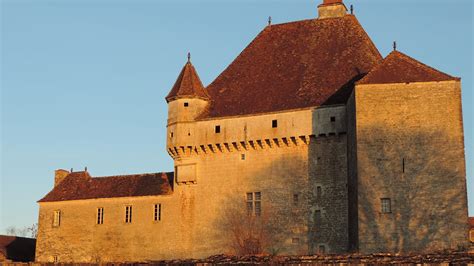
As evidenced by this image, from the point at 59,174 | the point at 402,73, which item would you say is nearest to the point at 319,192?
the point at 402,73

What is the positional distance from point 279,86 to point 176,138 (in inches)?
251

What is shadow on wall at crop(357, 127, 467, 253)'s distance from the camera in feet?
106

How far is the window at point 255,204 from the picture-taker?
40125 mm

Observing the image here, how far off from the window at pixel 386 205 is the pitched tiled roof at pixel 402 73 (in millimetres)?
5382

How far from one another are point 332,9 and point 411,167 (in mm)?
14658

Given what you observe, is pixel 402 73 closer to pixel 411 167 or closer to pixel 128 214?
pixel 411 167

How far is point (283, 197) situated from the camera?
39469mm

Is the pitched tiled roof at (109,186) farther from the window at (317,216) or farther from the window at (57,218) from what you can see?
the window at (317,216)

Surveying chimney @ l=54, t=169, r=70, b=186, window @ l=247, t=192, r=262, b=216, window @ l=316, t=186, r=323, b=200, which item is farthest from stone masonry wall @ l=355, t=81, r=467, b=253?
chimney @ l=54, t=169, r=70, b=186

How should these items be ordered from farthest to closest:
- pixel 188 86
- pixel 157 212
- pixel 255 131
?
pixel 188 86, pixel 157 212, pixel 255 131

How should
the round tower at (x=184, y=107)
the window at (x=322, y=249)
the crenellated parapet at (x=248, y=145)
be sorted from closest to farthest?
1. the window at (x=322, y=249)
2. the crenellated parapet at (x=248, y=145)
3. the round tower at (x=184, y=107)

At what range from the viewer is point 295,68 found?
42.3 meters

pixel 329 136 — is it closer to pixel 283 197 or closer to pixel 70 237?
pixel 283 197

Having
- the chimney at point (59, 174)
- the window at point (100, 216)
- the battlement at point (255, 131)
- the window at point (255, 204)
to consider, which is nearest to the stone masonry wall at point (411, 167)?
the battlement at point (255, 131)
